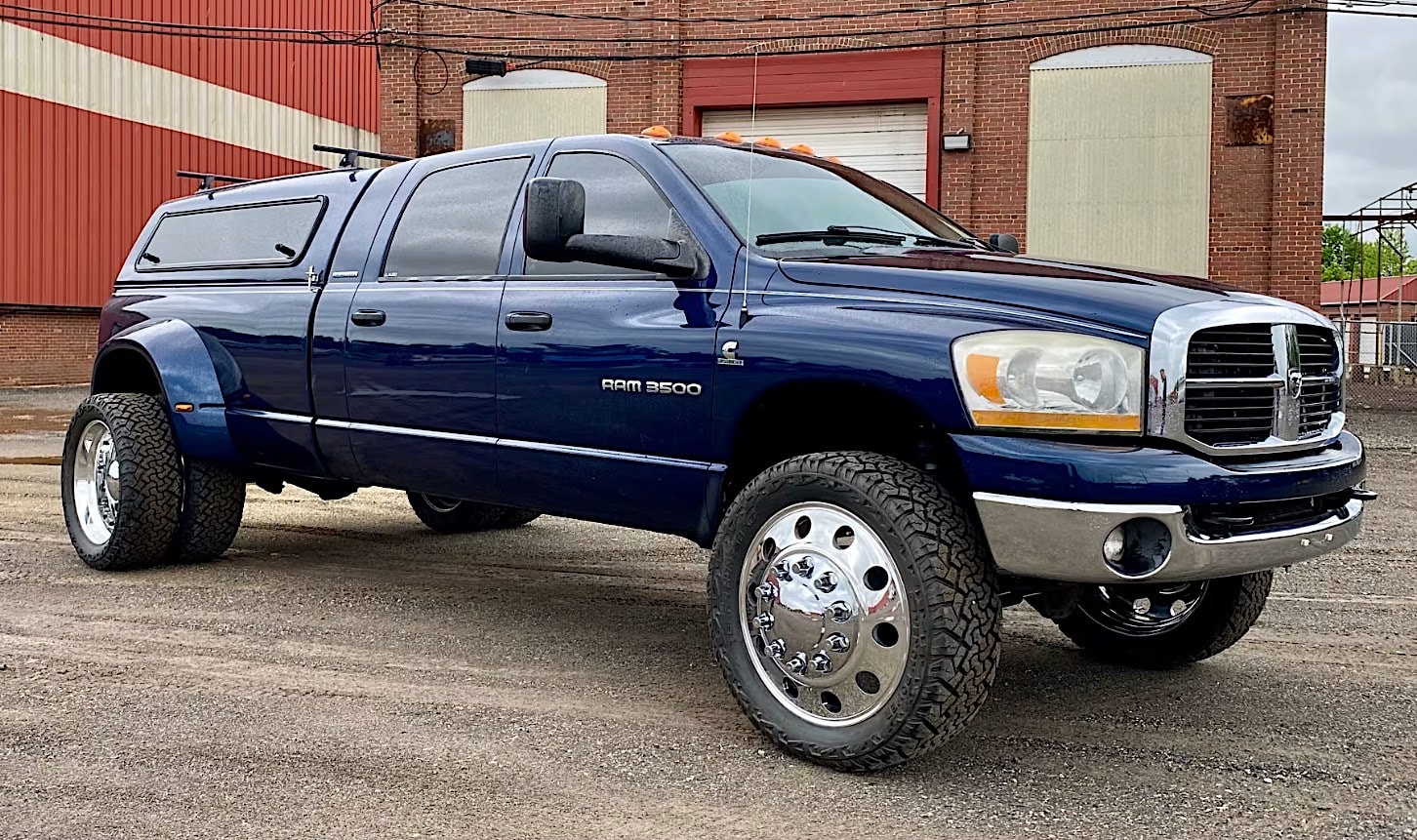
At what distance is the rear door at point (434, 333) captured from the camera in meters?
4.99

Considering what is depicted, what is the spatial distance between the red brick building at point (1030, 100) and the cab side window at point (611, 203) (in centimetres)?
1584

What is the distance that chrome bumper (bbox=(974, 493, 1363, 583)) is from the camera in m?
3.44

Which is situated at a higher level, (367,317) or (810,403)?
(367,317)

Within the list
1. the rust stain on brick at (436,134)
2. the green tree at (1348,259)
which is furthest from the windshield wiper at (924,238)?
the green tree at (1348,259)

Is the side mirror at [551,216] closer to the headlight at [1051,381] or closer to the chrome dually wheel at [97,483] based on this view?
the headlight at [1051,381]

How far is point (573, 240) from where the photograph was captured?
426 cm

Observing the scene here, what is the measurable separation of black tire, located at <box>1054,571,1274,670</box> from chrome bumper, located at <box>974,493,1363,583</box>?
0.96 m

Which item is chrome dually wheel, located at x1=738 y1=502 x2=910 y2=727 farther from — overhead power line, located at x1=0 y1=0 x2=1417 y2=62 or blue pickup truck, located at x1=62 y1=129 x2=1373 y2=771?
overhead power line, located at x1=0 y1=0 x2=1417 y2=62

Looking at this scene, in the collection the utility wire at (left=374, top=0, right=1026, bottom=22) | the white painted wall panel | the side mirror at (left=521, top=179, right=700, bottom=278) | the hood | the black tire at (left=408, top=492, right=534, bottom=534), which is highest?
the utility wire at (left=374, top=0, right=1026, bottom=22)

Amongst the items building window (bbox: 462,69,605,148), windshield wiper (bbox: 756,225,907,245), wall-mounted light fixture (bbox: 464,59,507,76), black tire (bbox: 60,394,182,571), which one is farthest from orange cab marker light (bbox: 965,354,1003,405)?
wall-mounted light fixture (bbox: 464,59,507,76)

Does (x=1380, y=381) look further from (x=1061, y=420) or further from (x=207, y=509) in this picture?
(x=1061, y=420)

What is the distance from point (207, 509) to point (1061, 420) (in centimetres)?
448

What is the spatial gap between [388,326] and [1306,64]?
1734 cm

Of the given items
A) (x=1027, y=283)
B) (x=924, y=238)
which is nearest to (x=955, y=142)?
(x=924, y=238)
